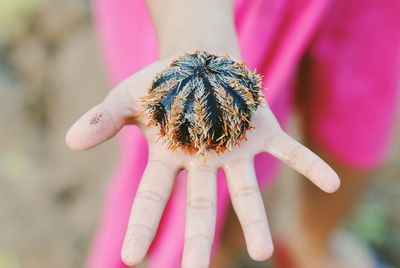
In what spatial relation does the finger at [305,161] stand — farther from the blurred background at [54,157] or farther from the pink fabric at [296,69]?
the blurred background at [54,157]

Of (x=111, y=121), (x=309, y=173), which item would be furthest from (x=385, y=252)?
(x=111, y=121)

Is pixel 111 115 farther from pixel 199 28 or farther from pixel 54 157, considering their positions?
pixel 54 157

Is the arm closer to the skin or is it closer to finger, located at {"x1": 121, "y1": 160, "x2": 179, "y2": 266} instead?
the skin

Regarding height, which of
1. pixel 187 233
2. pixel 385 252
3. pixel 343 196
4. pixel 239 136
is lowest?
pixel 385 252

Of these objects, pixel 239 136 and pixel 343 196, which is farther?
pixel 343 196

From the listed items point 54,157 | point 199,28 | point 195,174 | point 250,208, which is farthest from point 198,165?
point 54,157

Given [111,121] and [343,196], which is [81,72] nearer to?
[343,196]

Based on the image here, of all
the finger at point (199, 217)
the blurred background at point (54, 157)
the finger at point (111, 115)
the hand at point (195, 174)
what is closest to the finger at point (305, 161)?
the hand at point (195, 174)

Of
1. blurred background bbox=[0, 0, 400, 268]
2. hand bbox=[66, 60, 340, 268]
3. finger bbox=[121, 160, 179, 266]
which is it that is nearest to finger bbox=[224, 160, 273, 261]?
hand bbox=[66, 60, 340, 268]
